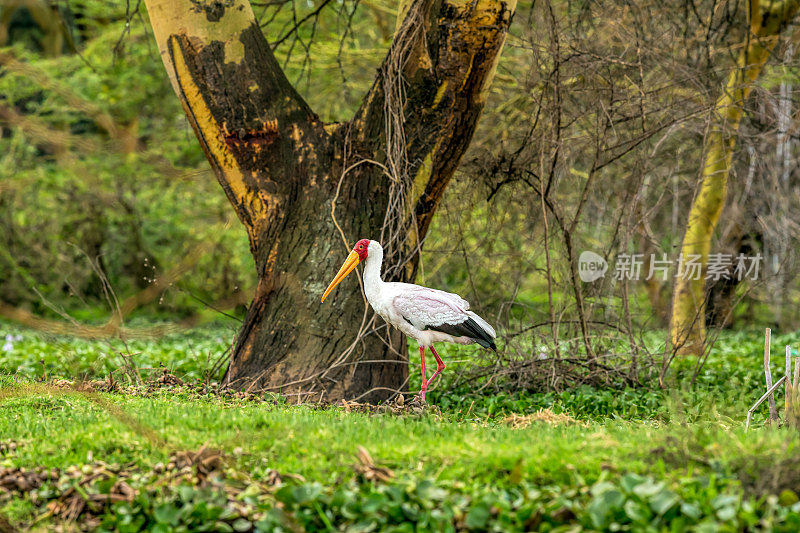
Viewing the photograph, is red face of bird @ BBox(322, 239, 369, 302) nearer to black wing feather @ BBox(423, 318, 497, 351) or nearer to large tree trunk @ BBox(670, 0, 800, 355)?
black wing feather @ BBox(423, 318, 497, 351)

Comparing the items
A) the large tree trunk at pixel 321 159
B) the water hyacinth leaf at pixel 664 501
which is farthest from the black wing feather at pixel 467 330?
the water hyacinth leaf at pixel 664 501

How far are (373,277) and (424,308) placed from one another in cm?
45

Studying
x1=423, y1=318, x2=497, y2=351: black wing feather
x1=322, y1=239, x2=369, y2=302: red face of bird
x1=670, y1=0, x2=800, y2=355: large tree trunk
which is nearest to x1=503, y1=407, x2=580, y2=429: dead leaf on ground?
x1=423, y1=318, x2=497, y2=351: black wing feather

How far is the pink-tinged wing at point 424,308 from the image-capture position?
18.9ft

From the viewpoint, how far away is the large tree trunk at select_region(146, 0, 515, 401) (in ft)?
21.1

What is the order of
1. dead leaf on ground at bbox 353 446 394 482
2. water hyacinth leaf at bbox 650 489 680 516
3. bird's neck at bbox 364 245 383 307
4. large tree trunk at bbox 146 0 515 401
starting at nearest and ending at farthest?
water hyacinth leaf at bbox 650 489 680 516 → dead leaf on ground at bbox 353 446 394 482 → bird's neck at bbox 364 245 383 307 → large tree trunk at bbox 146 0 515 401

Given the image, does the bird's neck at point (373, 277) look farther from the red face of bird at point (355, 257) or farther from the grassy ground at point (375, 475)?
the grassy ground at point (375, 475)

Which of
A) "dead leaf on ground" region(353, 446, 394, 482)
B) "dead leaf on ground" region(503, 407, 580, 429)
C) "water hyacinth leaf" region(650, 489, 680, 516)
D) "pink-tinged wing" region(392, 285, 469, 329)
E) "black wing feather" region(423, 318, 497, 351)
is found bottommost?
"dead leaf on ground" region(503, 407, 580, 429)

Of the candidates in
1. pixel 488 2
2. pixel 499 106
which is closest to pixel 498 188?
pixel 499 106

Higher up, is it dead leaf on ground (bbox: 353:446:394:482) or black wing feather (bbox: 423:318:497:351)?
black wing feather (bbox: 423:318:497:351)

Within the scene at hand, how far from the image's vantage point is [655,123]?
25.9 ft

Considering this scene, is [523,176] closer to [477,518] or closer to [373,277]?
[373,277]

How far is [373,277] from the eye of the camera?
5.88m
